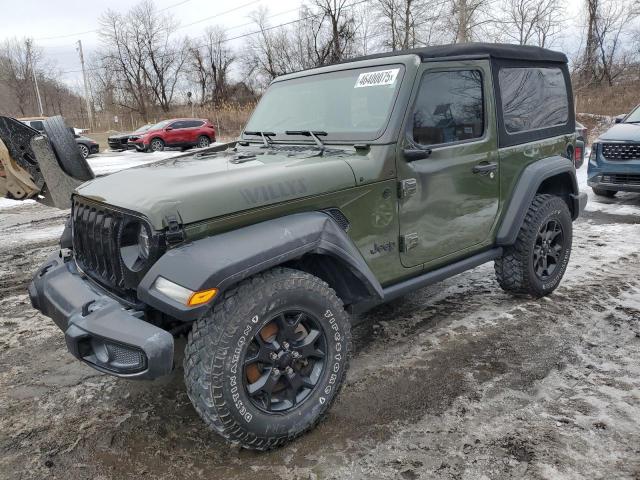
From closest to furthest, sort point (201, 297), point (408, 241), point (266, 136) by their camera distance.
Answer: point (201, 297) → point (408, 241) → point (266, 136)

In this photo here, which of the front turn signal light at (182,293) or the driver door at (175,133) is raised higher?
the driver door at (175,133)

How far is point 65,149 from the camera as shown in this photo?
3.76 metres

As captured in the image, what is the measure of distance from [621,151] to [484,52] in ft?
18.4

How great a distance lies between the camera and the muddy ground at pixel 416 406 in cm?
248

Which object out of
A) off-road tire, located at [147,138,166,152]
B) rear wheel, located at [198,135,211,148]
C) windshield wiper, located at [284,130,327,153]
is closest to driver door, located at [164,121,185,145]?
off-road tire, located at [147,138,166,152]

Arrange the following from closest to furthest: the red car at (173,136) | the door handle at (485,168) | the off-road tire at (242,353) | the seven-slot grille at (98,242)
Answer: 1. the off-road tire at (242,353)
2. the seven-slot grille at (98,242)
3. the door handle at (485,168)
4. the red car at (173,136)

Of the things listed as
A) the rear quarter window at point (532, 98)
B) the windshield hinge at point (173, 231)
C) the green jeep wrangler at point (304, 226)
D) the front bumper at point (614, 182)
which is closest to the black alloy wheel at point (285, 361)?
the green jeep wrangler at point (304, 226)

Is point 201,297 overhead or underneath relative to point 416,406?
overhead

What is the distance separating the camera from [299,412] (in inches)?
103

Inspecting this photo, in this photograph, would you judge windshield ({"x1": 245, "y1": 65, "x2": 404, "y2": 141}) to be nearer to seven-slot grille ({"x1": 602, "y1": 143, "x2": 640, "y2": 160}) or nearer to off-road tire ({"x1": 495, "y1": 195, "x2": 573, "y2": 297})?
off-road tire ({"x1": 495, "y1": 195, "x2": 573, "y2": 297})

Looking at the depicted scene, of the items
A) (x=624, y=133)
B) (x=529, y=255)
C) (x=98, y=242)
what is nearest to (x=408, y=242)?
(x=529, y=255)

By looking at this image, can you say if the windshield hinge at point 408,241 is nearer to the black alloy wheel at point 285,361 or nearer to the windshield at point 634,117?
the black alloy wheel at point 285,361

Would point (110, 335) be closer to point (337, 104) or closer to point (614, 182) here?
point (337, 104)

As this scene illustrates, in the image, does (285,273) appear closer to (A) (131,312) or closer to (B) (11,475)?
(A) (131,312)
